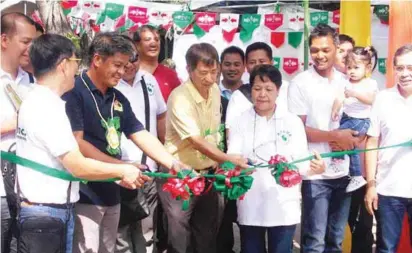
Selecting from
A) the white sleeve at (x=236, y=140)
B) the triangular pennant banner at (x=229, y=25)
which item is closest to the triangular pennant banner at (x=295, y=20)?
the triangular pennant banner at (x=229, y=25)

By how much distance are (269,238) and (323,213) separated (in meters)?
0.55

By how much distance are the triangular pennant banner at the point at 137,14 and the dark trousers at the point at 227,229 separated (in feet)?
20.9

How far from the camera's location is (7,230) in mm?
3238

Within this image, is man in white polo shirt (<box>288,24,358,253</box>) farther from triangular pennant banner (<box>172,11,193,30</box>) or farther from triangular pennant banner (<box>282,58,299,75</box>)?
triangular pennant banner (<box>172,11,193,30</box>)

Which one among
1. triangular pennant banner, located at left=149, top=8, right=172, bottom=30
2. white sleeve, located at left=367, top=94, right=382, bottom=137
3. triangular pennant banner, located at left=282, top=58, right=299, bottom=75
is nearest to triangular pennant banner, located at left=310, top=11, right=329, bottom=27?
triangular pennant banner, located at left=282, top=58, right=299, bottom=75

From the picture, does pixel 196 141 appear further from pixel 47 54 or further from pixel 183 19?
pixel 183 19

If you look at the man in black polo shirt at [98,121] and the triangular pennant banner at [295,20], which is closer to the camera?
the man in black polo shirt at [98,121]

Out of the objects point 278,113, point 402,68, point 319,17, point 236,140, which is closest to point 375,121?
point 402,68

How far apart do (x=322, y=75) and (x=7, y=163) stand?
2329mm

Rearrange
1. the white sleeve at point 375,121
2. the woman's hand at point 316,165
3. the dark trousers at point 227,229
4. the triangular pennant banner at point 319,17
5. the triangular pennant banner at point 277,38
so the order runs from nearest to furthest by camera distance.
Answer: the woman's hand at point 316,165
the white sleeve at point 375,121
the dark trousers at point 227,229
the triangular pennant banner at point 319,17
the triangular pennant banner at point 277,38

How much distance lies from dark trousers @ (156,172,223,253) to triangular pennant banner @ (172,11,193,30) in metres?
6.16

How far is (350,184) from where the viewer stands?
437cm

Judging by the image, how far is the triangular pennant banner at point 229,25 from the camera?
391 inches

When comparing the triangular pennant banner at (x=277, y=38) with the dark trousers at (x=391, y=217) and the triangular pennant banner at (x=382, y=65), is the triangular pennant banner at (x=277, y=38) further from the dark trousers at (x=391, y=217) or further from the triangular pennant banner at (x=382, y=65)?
the dark trousers at (x=391, y=217)
